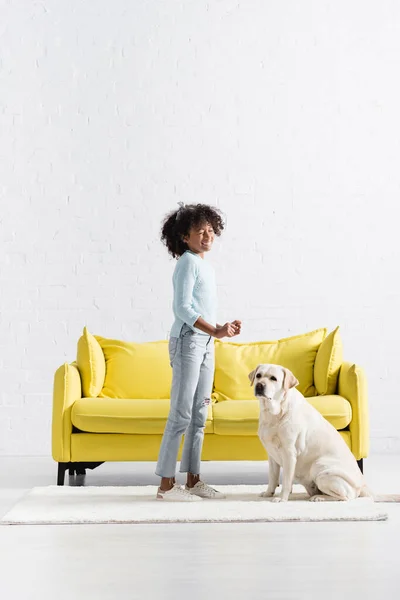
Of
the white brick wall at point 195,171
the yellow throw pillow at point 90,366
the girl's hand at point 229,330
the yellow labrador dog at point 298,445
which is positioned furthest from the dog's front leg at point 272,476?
the white brick wall at point 195,171

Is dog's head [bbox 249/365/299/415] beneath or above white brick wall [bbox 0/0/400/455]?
beneath

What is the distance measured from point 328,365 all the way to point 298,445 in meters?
1.04

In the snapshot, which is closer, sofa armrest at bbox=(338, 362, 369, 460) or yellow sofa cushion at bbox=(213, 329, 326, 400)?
sofa armrest at bbox=(338, 362, 369, 460)

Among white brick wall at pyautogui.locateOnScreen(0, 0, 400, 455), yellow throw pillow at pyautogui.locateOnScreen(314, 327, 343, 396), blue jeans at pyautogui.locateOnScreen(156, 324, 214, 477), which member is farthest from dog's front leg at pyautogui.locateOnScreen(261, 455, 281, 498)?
white brick wall at pyautogui.locateOnScreen(0, 0, 400, 455)

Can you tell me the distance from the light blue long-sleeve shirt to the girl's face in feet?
0.12

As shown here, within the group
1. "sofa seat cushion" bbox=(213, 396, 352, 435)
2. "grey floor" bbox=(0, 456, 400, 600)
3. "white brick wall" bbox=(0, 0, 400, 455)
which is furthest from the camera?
"white brick wall" bbox=(0, 0, 400, 455)

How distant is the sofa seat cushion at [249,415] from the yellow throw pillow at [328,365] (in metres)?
0.29

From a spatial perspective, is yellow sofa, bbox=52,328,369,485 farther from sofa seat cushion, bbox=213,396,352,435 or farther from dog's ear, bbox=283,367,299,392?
dog's ear, bbox=283,367,299,392

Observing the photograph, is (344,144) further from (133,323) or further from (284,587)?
(284,587)

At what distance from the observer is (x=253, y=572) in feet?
8.97

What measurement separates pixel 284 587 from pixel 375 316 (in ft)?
12.4

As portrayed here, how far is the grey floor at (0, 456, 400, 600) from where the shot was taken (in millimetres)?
2529

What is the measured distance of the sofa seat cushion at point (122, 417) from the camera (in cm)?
459

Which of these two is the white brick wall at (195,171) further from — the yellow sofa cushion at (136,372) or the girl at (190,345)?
the girl at (190,345)
